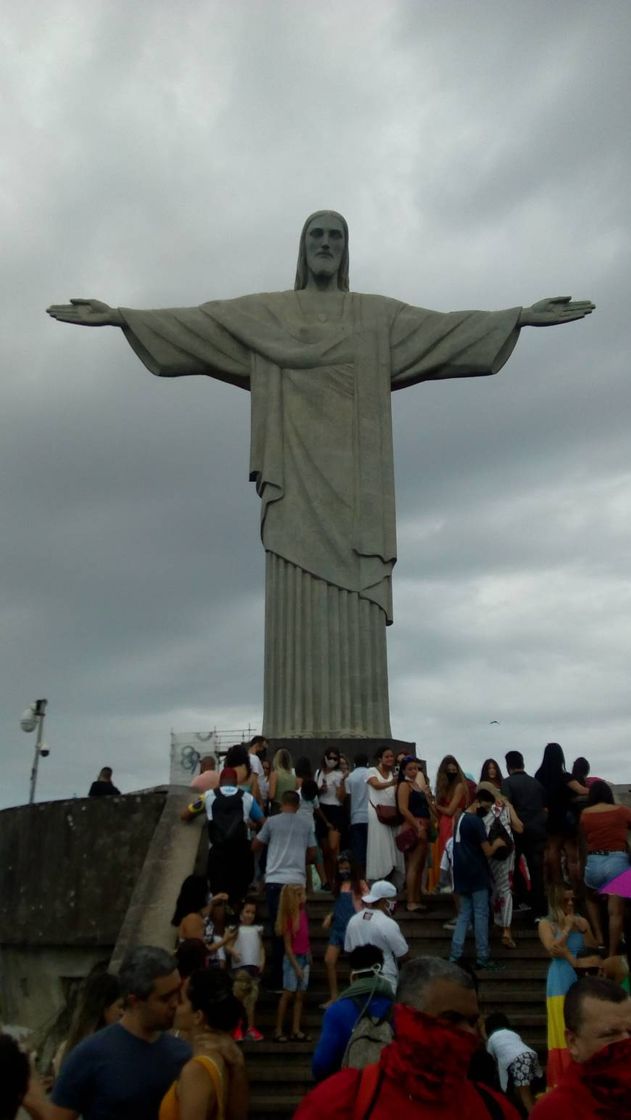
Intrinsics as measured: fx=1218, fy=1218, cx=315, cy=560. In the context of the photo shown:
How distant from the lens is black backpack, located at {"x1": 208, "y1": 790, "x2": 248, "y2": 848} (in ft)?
27.3

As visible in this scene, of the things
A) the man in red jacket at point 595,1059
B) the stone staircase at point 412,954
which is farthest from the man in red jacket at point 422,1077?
the stone staircase at point 412,954

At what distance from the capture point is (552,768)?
9805 millimetres

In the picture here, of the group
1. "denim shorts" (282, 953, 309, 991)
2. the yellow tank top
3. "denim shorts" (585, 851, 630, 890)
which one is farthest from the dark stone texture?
the yellow tank top

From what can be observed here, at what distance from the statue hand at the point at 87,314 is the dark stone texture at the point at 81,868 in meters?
6.28

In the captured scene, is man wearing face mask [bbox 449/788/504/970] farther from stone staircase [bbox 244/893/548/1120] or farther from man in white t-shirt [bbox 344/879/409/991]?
man in white t-shirt [bbox 344/879/409/991]

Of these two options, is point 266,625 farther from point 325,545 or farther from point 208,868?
point 208,868

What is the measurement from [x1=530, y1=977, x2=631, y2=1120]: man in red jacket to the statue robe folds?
1022 centimetres

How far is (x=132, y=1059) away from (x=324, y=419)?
11.3 metres

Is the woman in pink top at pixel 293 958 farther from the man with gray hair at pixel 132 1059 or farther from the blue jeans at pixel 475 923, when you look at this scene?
the man with gray hair at pixel 132 1059

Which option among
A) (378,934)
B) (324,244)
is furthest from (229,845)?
(324,244)

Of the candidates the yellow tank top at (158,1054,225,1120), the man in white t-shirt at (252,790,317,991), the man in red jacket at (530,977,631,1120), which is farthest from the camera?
the man in white t-shirt at (252,790,317,991)

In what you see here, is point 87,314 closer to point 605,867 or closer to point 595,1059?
point 605,867

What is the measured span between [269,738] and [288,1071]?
6.45 metres

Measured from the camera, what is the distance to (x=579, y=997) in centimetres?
319
